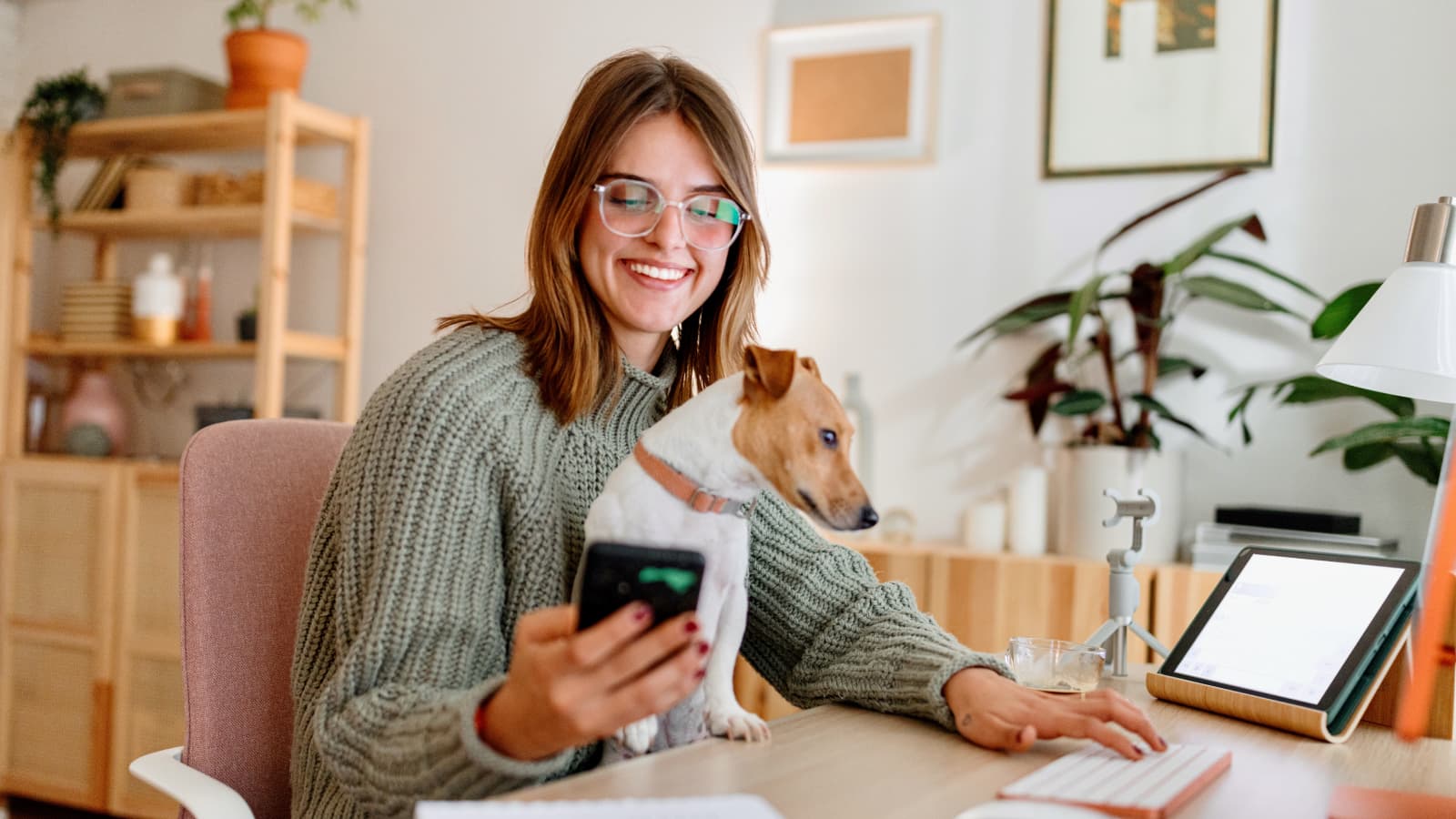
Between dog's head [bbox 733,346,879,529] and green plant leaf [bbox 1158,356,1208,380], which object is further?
green plant leaf [bbox 1158,356,1208,380]

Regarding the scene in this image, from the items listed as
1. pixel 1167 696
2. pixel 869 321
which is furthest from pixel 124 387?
pixel 1167 696

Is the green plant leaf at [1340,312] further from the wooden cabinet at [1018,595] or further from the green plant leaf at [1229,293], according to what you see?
the wooden cabinet at [1018,595]

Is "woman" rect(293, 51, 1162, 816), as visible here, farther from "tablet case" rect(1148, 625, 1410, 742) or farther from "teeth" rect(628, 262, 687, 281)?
"tablet case" rect(1148, 625, 1410, 742)

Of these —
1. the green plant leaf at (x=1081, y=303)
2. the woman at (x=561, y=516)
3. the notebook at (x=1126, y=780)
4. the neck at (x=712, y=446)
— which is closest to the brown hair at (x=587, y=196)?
the woman at (x=561, y=516)

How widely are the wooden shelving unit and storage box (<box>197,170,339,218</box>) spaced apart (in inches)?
1.4

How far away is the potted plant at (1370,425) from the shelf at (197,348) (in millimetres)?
2350

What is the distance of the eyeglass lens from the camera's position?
3.87 ft

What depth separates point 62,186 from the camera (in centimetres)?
379

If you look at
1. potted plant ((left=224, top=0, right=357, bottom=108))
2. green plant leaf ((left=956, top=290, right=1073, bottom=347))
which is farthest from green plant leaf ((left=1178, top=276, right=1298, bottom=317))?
potted plant ((left=224, top=0, right=357, bottom=108))

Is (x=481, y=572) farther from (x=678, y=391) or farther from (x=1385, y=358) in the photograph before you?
(x=1385, y=358)

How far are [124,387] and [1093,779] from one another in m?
Result: 3.54

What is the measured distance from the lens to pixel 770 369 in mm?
921

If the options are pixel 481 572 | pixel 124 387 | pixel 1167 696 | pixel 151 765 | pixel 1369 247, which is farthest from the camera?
pixel 124 387

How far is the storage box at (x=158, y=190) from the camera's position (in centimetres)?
329
